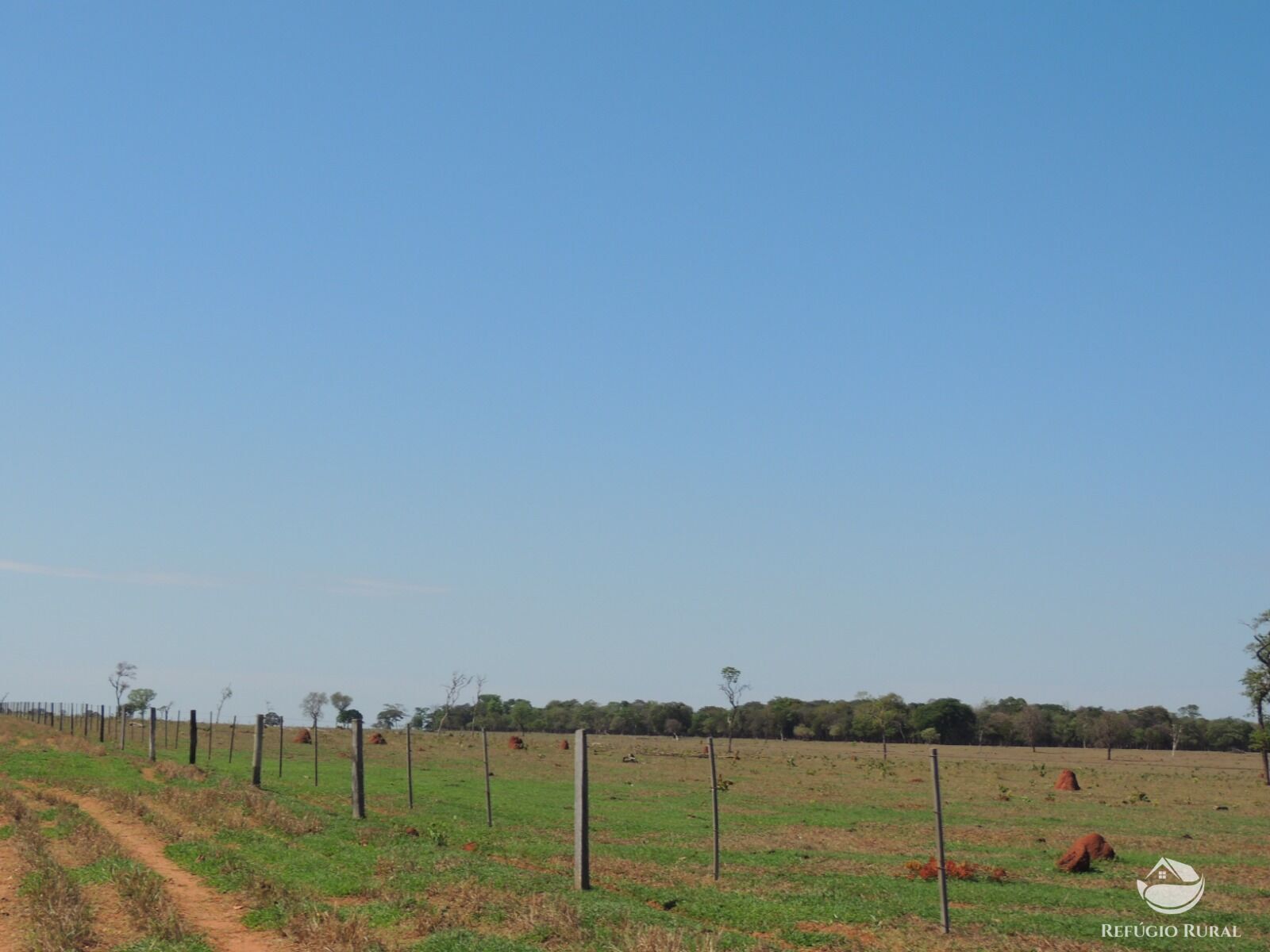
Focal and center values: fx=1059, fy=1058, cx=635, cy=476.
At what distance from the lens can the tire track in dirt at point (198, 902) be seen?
14938 mm

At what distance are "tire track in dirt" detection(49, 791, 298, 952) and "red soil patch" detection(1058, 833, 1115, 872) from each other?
19032mm

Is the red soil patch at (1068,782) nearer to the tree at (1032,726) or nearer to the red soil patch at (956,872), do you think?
the red soil patch at (956,872)

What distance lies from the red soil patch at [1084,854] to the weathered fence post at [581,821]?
13022 millimetres

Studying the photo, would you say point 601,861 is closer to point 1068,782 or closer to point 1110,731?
point 1068,782

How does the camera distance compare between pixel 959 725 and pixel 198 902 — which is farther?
pixel 959 725

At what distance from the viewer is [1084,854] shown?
1021 inches

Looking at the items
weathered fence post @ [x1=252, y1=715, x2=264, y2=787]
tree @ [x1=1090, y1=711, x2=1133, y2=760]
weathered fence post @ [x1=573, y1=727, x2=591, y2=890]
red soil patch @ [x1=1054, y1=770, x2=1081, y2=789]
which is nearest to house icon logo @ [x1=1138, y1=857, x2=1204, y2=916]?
weathered fence post @ [x1=573, y1=727, x2=591, y2=890]

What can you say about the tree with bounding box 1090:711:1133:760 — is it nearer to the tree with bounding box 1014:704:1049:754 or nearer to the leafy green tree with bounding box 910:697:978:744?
the tree with bounding box 1014:704:1049:754

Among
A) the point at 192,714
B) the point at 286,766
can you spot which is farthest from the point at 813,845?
the point at 286,766

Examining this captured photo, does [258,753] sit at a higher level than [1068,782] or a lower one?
higher

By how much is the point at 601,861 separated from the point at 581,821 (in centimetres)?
517

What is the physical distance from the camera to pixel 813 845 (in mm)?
30875

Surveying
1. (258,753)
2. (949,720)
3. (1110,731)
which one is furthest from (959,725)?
(258,753)

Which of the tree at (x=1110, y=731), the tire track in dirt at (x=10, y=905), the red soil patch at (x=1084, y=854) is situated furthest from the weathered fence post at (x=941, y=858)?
the tree at (x=1110, y=731)
